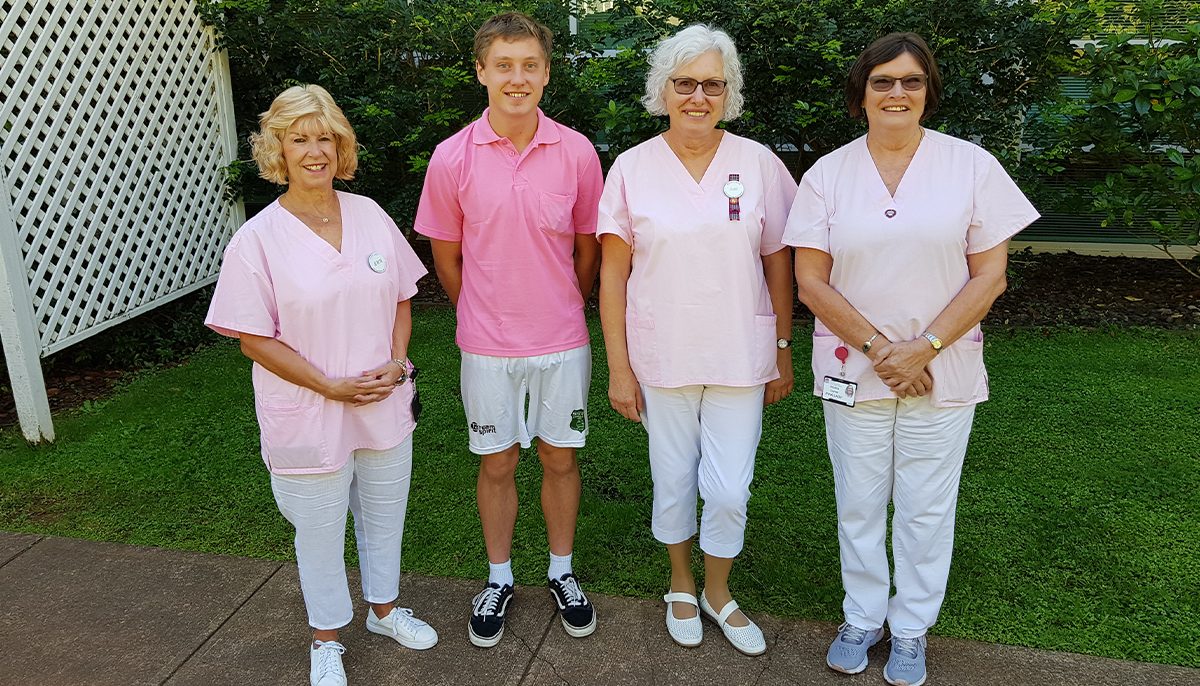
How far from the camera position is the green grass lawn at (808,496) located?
3176mm

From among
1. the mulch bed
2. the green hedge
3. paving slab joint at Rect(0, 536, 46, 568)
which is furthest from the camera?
the mulch bed

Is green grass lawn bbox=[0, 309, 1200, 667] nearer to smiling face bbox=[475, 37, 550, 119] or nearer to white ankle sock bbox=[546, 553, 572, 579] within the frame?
white ankle sock bbox=[546, 553, 572, 579]

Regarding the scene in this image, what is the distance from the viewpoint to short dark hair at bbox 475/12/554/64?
272cm

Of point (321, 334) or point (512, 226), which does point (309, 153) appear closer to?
point (321, 334)

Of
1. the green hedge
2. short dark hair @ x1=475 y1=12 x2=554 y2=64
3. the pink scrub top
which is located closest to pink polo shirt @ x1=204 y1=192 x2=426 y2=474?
short dark hair @ x1=475 y1=12 x2=554 y2=64

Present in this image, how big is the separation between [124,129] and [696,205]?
4.58 m

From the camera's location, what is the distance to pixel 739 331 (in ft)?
8.79

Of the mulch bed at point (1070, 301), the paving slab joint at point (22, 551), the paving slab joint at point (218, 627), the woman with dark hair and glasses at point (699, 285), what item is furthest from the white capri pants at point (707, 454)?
the mulch bed at point (1070, 301)

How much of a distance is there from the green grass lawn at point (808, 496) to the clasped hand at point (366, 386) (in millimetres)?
1101

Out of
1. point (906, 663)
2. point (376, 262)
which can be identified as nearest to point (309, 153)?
point (376, 262)

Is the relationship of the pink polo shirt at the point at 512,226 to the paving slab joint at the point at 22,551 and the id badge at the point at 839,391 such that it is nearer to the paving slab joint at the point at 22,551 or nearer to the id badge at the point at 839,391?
the id badge at the point at 839,391

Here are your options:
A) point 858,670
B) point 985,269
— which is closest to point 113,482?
point 858,670

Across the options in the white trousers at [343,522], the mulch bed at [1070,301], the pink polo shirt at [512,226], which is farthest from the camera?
the mulch bed at [1070,301]

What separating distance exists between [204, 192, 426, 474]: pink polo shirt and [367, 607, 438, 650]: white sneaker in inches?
26.6
